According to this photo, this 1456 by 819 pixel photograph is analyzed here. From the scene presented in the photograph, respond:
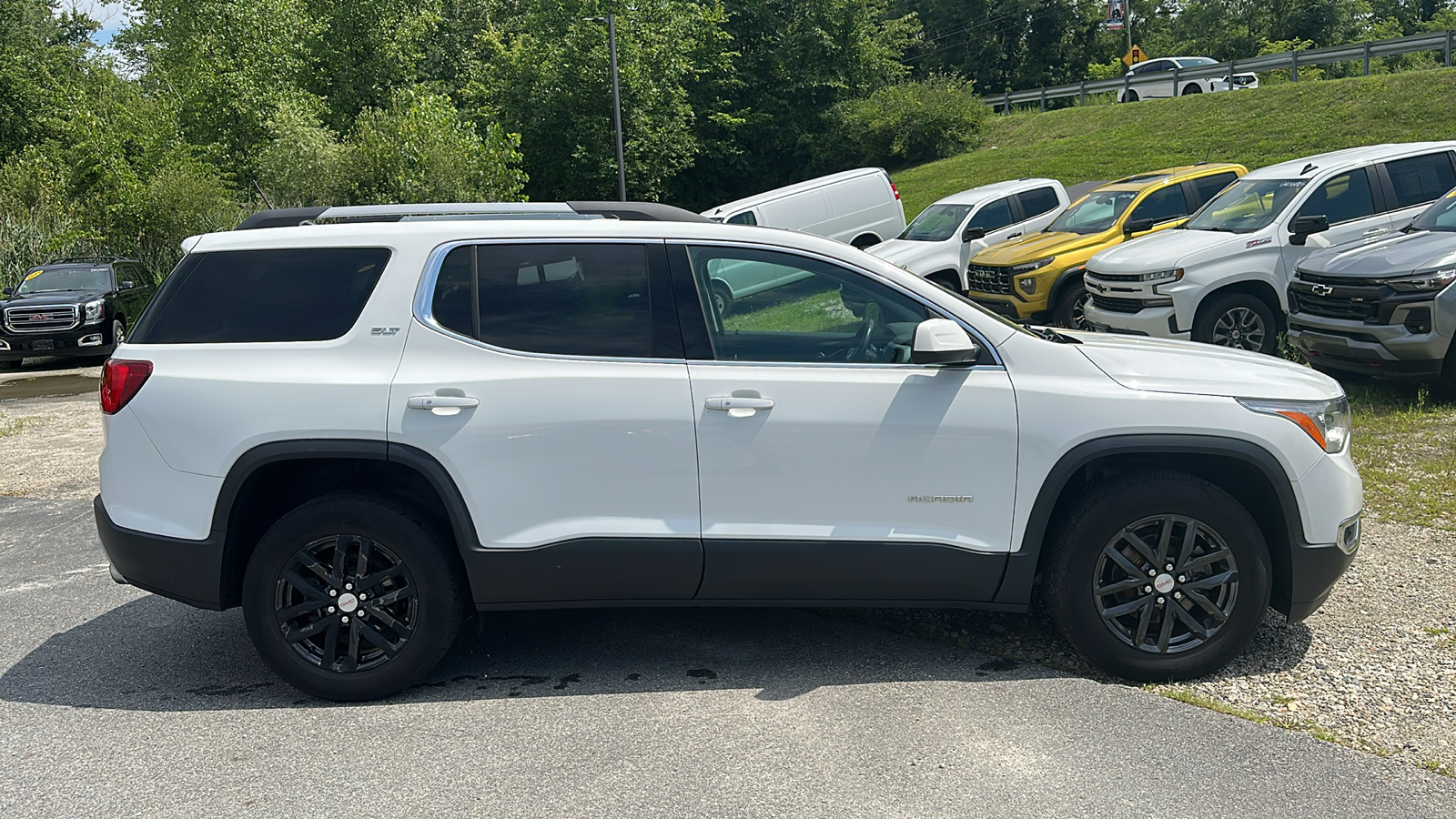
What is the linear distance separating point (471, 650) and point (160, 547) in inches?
50.6

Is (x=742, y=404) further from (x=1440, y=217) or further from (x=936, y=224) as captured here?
(x=936, y=224)

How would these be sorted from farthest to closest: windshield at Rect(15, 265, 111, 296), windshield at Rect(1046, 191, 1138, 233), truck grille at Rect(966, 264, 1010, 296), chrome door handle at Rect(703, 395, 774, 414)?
windshield at Rect(15, 265, 111, 296), windshield at Rect(1046, 191, 1138, 233), truck grille at Rect(966, 264, 1010, 296), chrome door handle at Rect(703, 395, 774, 414)

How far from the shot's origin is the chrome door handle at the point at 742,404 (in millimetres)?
4230

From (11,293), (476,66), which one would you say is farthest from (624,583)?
(476,66)

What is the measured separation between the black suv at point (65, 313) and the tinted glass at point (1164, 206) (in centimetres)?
1509

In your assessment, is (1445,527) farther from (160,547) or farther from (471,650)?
(160,547)

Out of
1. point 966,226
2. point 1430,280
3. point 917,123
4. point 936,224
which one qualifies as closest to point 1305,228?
point 1430,280

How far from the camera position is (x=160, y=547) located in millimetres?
4418

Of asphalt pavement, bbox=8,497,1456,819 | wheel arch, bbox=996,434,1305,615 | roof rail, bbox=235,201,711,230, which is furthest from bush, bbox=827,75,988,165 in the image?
wheel arch, bbox=996,434,1305,615

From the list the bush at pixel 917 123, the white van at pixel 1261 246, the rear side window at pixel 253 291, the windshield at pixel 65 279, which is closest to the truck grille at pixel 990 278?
the white van at pixel 1261 246

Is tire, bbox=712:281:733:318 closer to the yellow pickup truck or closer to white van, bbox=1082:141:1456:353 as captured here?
white van, bbox=1082:141:1456:353

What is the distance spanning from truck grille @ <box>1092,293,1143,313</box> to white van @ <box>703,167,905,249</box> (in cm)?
715

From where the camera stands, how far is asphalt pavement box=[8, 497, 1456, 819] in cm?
359

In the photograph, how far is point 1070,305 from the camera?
530 inches
